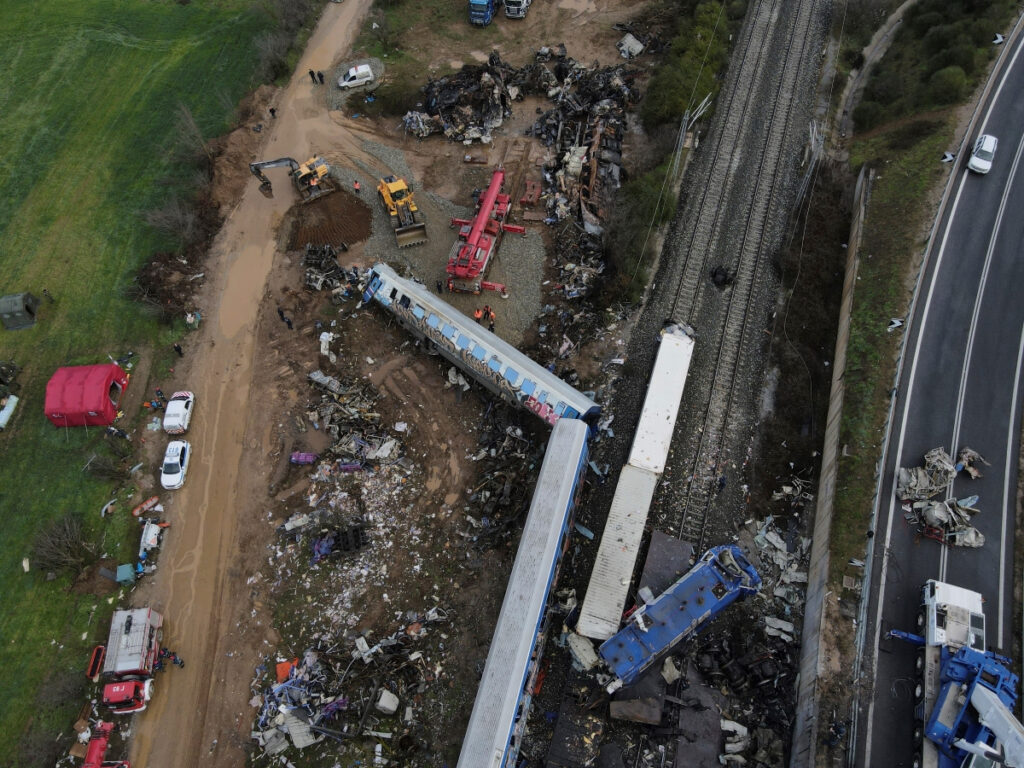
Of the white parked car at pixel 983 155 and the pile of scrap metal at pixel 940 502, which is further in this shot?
the white parked car at pixel 983 155

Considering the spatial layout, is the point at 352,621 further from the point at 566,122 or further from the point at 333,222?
the point at 566,122

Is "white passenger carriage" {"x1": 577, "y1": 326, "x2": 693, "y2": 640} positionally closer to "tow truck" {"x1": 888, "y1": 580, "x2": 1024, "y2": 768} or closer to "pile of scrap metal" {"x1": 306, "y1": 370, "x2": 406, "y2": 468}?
"tow truck" {"x1": 888, "y1": 580, "x2": 1024, "y2": 768}

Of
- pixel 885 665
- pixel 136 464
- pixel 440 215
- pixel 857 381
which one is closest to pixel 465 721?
pixel 885 665

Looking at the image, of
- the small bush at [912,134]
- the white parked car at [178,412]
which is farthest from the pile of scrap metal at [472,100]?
the white parked car at [178,412]

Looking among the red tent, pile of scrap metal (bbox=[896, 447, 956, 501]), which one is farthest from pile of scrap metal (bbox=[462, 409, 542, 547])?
the red tent

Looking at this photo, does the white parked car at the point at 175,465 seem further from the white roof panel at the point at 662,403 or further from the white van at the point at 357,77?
the white van at the point at 357,77

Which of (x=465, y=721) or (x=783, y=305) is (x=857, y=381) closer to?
(x=783, y=305)
